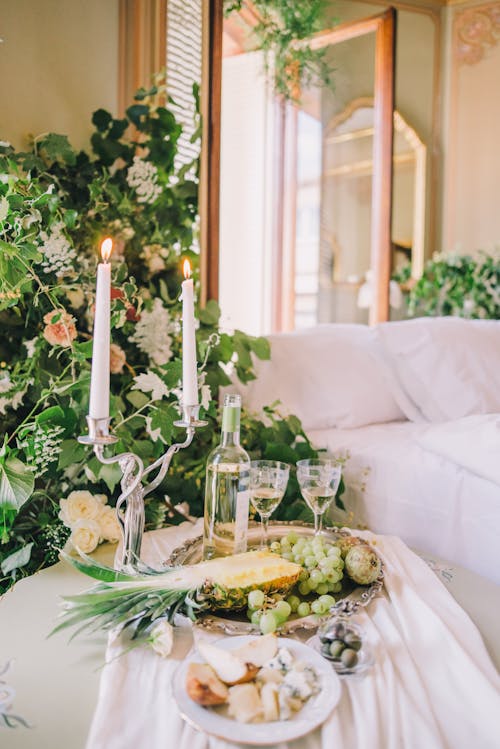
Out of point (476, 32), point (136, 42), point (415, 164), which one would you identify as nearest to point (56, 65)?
point (136, 42)

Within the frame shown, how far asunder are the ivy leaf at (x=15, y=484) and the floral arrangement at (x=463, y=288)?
2.33 m

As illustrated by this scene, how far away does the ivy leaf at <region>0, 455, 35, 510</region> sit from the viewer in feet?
3.75

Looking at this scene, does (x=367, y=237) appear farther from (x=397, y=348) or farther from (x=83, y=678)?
(x=83, y=678)

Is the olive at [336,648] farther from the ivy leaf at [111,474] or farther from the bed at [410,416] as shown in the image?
the bed at [410,416]

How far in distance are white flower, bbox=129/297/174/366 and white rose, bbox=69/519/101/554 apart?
50cm

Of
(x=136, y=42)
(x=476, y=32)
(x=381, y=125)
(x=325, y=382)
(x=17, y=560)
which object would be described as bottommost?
(x=17, y=560)

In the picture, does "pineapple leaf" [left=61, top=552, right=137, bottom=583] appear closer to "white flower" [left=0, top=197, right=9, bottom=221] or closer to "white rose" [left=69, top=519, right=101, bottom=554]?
"white rose" [left=69, top=519, right=101, bottom=554]

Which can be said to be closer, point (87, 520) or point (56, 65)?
point (87, 520)

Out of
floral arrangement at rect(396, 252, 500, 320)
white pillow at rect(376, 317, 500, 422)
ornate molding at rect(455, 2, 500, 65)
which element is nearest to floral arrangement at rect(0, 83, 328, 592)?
white pillow at rect(376, 317, 500, 422)

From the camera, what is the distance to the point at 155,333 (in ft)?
5.04

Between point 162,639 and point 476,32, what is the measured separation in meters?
3.81

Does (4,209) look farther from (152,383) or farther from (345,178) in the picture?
(345,178)

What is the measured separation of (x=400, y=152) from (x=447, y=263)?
0.98 metres

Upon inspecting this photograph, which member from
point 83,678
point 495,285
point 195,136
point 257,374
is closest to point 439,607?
point 83,678
